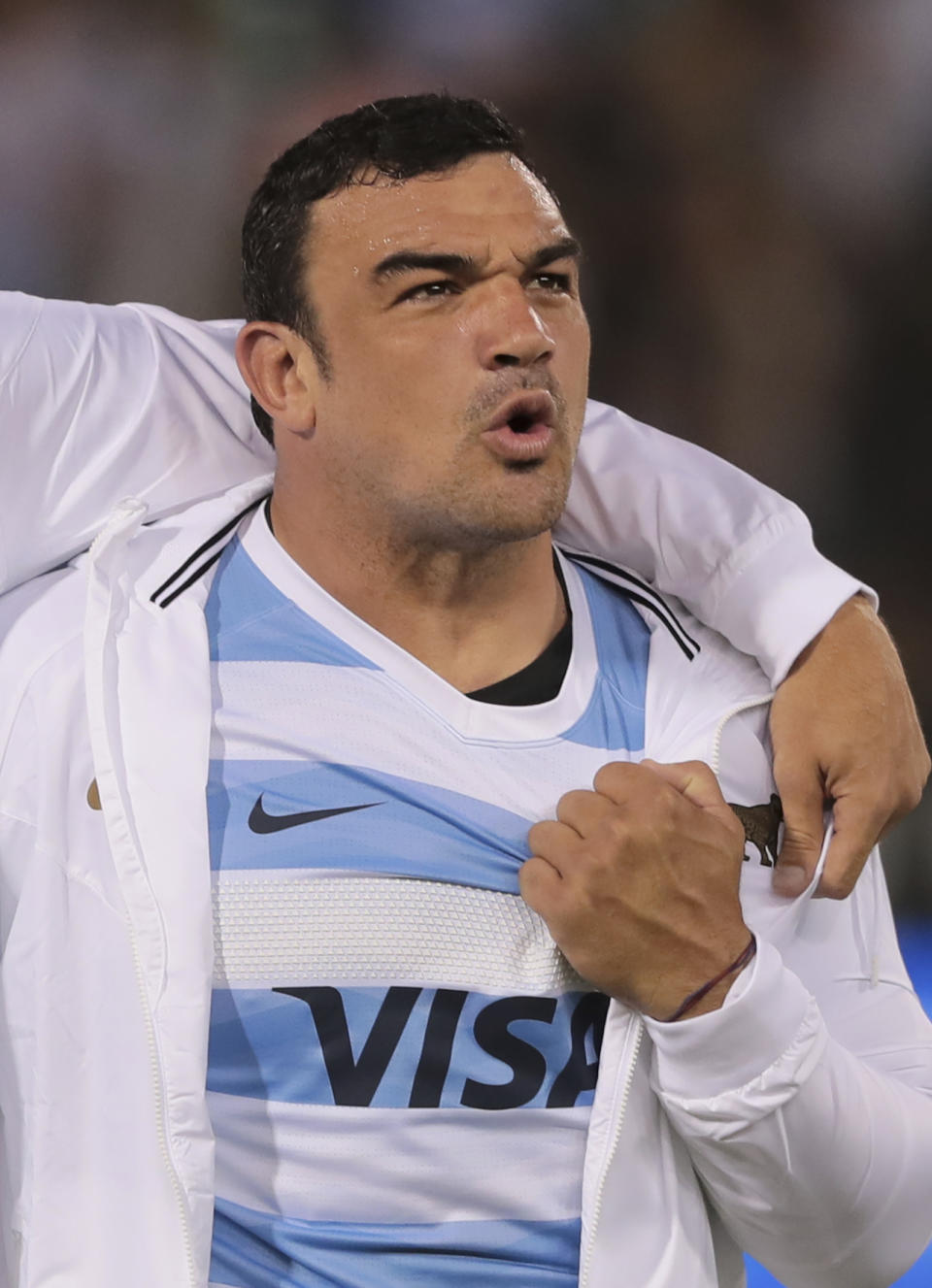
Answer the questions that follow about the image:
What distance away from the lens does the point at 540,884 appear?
974 mm

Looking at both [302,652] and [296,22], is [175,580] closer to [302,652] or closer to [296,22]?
[302,652]

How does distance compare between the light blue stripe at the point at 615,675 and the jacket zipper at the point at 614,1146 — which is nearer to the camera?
the jacket zipper at the point at 614,1146

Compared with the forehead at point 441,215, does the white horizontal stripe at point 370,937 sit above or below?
below

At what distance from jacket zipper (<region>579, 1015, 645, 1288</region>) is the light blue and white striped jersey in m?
0.03

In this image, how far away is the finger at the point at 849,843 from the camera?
104cm

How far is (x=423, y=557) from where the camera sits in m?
1.11

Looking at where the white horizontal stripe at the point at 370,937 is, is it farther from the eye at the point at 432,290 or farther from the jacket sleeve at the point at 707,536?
the eye at the point at 432,290

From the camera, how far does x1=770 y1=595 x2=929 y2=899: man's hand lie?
105cm

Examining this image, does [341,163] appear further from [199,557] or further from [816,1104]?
[816,1104]

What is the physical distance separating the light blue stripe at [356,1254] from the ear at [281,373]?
553 millimetres

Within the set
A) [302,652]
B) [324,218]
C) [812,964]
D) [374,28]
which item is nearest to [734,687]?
[812,964]

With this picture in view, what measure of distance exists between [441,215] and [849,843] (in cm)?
52

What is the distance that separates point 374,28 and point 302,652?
123 cm

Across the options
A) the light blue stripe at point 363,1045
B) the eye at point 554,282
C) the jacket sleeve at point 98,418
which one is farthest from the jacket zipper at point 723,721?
the jacket sleeve at point 98,418
